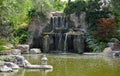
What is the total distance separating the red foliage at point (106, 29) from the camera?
3127 cm

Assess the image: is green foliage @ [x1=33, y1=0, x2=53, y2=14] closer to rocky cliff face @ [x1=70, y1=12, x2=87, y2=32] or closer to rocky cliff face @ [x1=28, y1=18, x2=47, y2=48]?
rocky cliff face @ [x1=28, y1=18, x2=47, y2=48]

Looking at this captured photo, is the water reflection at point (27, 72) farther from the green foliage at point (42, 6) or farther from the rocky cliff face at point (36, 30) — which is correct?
the green foliage at point (42, 6)

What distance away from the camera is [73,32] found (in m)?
32.7

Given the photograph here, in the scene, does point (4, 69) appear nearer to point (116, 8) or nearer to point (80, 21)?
point (116, 8)

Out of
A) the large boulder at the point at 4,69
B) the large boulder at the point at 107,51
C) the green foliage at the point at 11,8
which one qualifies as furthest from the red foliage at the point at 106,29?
the large boulder at the point at 4,69

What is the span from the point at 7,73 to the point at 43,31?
61.7ft

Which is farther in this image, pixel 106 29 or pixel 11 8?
pixel 106 29

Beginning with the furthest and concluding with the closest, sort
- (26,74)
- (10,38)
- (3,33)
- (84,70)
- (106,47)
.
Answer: (106,47), (10,38), (3,33), (84,70), (26,74)

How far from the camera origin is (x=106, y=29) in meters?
31.4

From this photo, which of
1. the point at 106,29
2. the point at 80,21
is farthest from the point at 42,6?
the point at 106,29

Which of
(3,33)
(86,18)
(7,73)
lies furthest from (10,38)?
(7,73)

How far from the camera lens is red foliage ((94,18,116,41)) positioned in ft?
103

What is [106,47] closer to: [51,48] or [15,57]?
[51,48]

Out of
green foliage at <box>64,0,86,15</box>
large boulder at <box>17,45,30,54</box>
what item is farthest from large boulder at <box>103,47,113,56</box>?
green foliage at <box>64,0,86,15</box>
